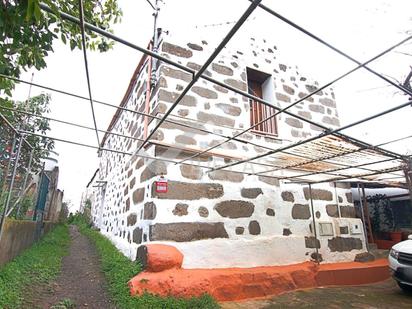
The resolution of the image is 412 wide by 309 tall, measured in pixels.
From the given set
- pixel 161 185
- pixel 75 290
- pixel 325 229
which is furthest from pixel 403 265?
pixel 75 290

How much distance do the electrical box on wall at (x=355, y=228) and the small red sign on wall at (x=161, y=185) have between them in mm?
3441

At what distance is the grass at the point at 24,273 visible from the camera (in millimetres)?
2671

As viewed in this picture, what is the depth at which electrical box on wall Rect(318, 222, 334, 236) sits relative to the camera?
450cm

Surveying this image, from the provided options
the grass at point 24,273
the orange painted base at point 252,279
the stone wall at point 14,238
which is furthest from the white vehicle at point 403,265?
the stone wall at point 14,238

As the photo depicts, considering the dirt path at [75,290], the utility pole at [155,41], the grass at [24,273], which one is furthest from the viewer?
the utility pole at [155,41]

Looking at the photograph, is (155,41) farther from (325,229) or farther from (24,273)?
(325,229)

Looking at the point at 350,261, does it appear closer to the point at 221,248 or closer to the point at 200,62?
the point at 221,248

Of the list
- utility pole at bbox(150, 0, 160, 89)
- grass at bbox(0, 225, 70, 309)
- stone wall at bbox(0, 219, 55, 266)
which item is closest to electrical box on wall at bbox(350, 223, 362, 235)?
utility pole at bbox(150, 0, 160, 89)

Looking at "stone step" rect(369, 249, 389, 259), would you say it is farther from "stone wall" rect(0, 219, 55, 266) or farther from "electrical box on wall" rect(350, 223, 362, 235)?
"stone wall" rect(0, 219, 55, 266)

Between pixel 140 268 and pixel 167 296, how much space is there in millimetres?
579

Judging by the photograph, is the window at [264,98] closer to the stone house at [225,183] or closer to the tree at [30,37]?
the stone house at [225,183]

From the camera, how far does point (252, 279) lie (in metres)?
3.50

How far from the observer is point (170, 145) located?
3678mm

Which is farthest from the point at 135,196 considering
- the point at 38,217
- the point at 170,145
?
the point at 38,217
